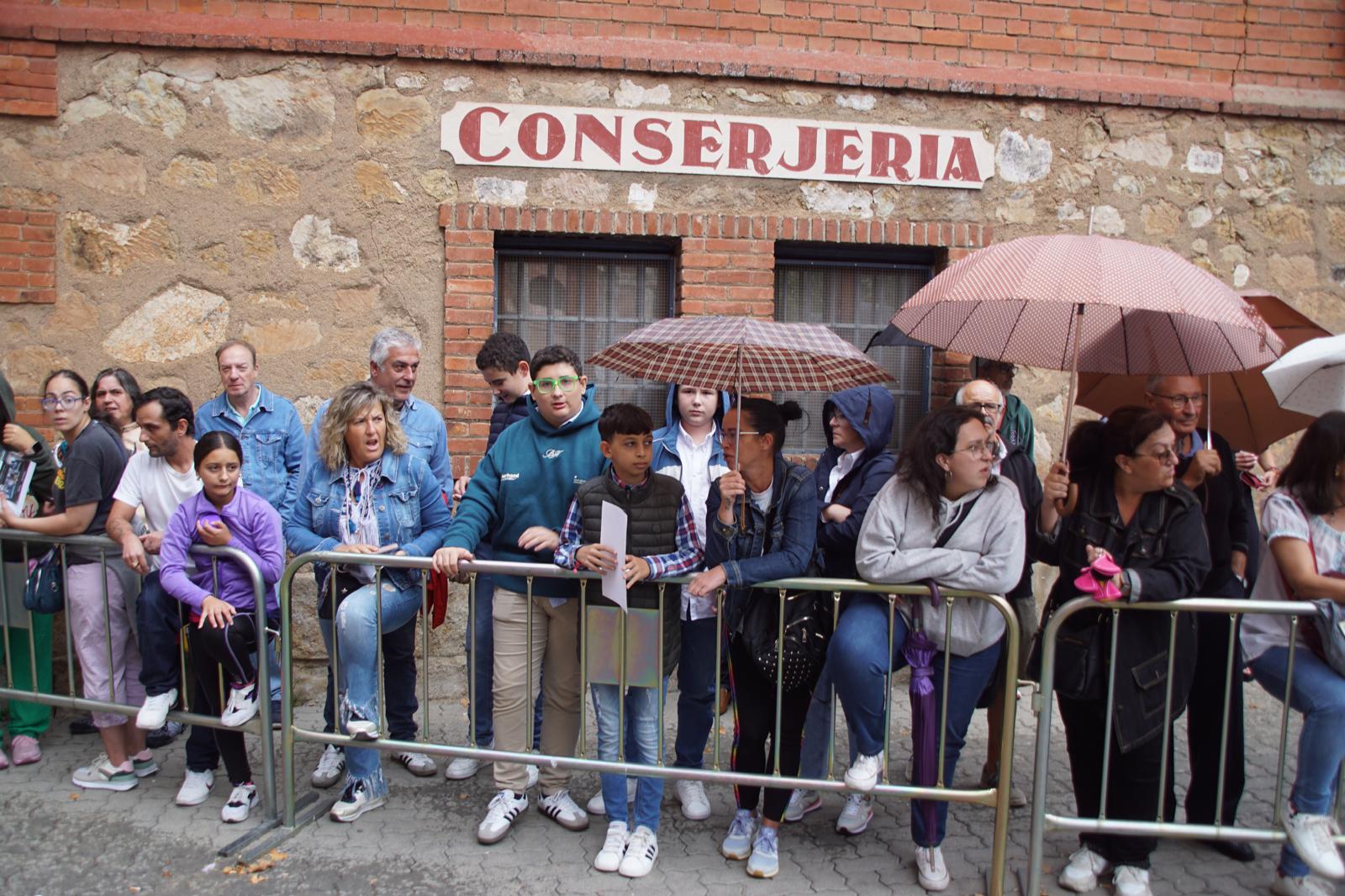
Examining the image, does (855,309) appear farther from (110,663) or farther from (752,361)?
(110,663)

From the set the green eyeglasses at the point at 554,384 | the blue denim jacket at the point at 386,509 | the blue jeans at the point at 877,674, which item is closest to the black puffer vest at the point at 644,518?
the green eyeglasses at the point at 554,384

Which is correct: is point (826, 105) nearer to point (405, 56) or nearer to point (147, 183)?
point (405, 56)

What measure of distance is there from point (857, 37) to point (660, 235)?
5.22 ft

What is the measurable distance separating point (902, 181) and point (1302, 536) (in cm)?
300

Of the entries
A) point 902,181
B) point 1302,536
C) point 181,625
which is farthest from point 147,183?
point 1302,536

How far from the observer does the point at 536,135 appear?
214 inches

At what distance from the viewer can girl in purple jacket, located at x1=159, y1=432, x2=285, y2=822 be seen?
3775 millimetres

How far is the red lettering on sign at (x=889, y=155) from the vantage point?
566 centimetres

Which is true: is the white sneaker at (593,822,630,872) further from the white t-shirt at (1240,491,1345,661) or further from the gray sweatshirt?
the white t-shirt at (1240,491,1345,661)

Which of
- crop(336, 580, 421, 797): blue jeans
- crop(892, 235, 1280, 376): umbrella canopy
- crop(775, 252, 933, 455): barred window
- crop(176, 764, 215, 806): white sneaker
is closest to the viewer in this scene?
crop(892, 235, 1280, 376): umbrella canopy

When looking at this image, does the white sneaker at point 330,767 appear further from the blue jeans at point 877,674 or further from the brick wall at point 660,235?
the blue jeans at point 877,674

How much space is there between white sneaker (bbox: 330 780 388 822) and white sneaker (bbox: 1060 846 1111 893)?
8.56 feet

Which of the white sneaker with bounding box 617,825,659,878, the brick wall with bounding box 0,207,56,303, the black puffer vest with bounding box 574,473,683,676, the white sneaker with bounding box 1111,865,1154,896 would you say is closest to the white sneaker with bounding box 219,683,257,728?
the black puffer vest with bounding box 574,473,683,676

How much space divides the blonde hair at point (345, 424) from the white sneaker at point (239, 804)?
1.30m
